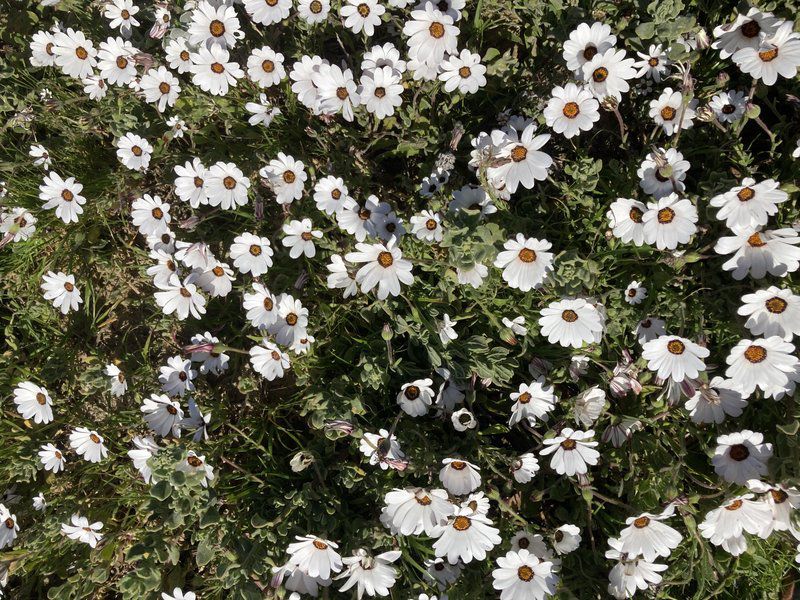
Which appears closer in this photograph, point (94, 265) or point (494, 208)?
point (494, 208)

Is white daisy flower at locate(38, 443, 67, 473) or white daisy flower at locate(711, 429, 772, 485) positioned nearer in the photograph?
white daisy flower at locate(711, 429, 772, 485)

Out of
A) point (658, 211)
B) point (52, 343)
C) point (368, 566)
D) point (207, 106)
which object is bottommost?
point (368, 566)

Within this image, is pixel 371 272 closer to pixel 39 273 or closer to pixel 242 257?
pixel 242 257

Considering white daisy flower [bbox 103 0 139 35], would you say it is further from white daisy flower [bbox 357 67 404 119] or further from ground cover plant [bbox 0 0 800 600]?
white daisy flower [bbox 357 67 404 119]

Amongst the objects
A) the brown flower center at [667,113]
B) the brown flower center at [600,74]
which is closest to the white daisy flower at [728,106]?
the brown flower center at [667,113]

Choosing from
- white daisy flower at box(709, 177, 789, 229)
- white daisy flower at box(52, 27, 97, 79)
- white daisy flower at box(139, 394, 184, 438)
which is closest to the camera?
white daisy flower at box(709, 177, 789, 229)

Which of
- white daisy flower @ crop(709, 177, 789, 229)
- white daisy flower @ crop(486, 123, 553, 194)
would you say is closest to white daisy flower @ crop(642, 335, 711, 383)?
white daisy flower @ crop(709, 177, 789, 229)

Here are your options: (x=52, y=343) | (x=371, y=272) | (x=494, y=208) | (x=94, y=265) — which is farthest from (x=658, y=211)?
(x=52, y=343)
